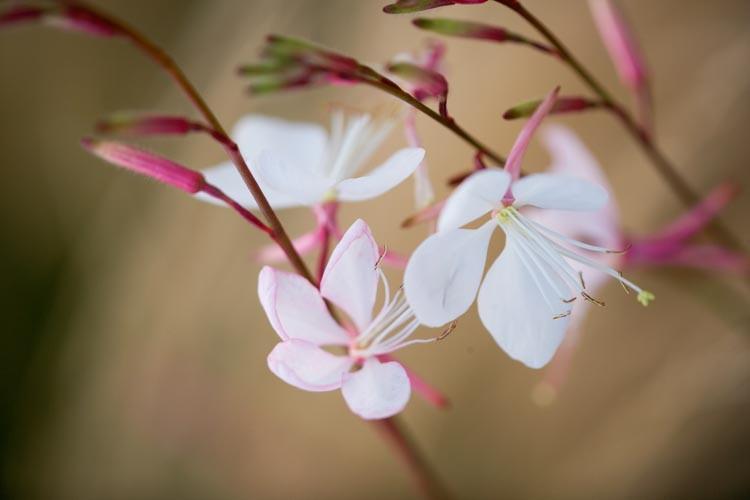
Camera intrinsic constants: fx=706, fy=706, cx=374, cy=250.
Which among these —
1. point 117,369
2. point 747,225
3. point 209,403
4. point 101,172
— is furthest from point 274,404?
point 747,225

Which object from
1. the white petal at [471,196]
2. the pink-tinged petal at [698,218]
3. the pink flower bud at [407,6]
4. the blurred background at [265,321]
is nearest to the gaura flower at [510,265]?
the white petal at [471,196]

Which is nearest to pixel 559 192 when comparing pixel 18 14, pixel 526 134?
pixel 526 134

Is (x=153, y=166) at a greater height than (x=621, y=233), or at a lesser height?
greater

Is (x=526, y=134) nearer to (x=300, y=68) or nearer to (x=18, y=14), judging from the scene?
(x=300, y=68)

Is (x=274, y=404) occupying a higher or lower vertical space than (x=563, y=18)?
lower

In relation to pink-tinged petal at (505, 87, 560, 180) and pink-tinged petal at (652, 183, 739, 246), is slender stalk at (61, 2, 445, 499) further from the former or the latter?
pink-tinged petal at (652, 183, 739, 246)

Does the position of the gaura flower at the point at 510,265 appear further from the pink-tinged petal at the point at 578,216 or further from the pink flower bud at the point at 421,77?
the pink-tinged petal at the point at 578,216

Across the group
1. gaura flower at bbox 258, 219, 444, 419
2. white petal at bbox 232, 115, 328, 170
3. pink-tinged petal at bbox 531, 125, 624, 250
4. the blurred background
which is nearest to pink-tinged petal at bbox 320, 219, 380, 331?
gaura flower at bbox 258, 219, 444, 419

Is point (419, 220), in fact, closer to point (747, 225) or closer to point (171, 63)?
point (171, 63)
